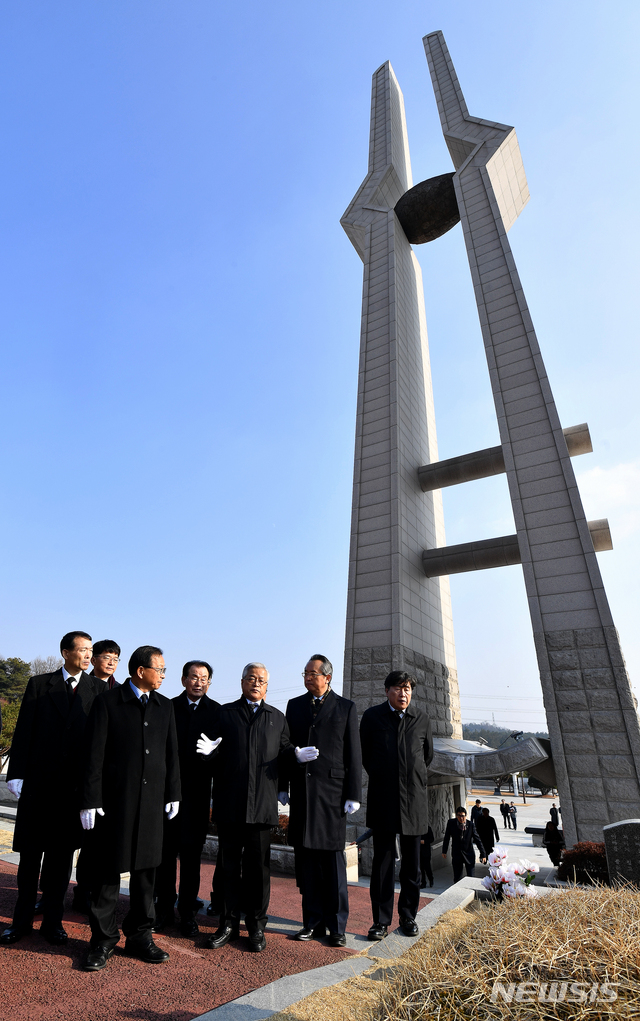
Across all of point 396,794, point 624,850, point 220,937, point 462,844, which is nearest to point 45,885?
point 220,937

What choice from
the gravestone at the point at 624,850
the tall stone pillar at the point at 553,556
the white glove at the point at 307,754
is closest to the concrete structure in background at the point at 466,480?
the tall stone pillar at the point at 553,556

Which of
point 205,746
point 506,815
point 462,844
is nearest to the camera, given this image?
point 205,746

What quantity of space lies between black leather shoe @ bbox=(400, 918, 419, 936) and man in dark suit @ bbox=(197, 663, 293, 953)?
3.65 ft

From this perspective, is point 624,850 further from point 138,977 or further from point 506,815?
point 506,815

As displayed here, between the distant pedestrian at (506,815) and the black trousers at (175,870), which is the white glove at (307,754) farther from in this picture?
the distant pedestrian at (506,815)

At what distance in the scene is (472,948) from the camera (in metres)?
2.57

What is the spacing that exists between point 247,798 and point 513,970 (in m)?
2.61

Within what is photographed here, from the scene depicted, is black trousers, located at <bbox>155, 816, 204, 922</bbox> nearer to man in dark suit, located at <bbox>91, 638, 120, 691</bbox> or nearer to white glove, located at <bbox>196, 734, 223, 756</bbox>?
white glove, located at <bbox>196, 734, 223, 756</bbox>

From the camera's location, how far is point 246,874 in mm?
4508

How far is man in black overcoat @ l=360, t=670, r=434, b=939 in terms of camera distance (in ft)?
15.5

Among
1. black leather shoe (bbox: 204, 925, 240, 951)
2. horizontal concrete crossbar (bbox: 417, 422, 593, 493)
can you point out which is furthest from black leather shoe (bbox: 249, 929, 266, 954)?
horizontal concrete crossbar (bbox: 417, 422, 593, 493)

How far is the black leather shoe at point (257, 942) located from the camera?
415cm

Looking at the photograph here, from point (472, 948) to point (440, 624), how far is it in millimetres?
14665

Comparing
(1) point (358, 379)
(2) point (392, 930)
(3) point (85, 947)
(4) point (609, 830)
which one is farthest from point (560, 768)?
(1) point (358, 379)
